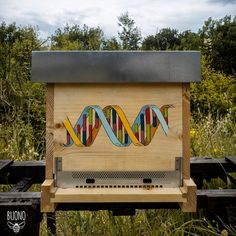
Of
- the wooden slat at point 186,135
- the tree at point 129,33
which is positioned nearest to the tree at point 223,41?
the tree at point 129,33

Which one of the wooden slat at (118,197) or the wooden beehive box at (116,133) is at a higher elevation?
the wooden beehive box at (116,133)

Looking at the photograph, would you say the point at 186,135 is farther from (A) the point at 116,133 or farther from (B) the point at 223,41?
(B) the point at 223,41

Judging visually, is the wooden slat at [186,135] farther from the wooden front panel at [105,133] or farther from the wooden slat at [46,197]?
the wooden slat at [46,197]

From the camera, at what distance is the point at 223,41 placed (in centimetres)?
2417

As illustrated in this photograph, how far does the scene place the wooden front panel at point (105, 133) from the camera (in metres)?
2.08

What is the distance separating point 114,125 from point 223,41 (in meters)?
23.2

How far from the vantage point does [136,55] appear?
2016 mm

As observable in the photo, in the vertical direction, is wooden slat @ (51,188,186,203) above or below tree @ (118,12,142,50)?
below

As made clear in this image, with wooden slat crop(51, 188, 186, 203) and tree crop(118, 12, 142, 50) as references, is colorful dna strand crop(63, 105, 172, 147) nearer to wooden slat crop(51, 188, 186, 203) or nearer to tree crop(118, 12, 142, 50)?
wooden slat crop(51, 188, 186, 203)

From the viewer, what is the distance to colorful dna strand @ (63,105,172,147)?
6.80ft

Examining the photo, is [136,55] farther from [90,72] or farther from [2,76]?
[2,76]

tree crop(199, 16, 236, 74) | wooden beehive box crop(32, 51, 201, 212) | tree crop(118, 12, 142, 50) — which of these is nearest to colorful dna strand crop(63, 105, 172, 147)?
wooden beehive box crop(32, 51, 201, 212)

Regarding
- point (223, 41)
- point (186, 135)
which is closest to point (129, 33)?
point (186, 135)

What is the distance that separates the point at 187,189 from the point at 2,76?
4320 millimetres
